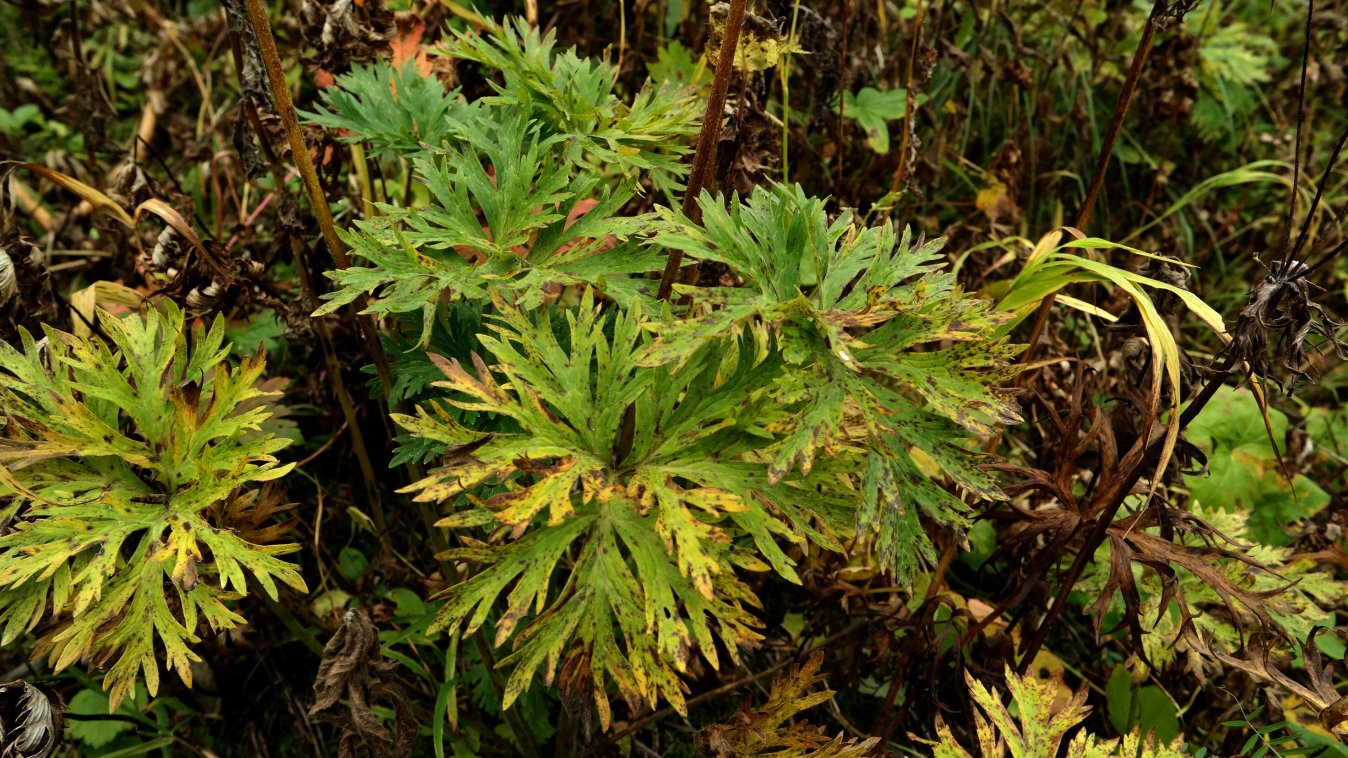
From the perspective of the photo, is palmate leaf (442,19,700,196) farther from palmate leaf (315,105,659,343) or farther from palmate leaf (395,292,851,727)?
palmate leaf (395,292,851,727)

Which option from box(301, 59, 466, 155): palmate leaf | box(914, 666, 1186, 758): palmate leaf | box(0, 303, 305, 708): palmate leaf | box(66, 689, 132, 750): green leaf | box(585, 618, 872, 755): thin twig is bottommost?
box(66, 689, 132, 750): green leaf

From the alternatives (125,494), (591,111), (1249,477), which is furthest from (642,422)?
(1249,477)

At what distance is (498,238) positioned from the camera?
145 cm

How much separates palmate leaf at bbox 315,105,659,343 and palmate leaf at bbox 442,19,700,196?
0.10 metres

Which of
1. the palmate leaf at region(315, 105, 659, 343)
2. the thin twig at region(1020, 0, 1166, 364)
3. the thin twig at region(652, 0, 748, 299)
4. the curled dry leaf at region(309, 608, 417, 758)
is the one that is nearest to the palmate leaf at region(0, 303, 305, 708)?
the curled dry leaf at region(309, 608, 417, 758)

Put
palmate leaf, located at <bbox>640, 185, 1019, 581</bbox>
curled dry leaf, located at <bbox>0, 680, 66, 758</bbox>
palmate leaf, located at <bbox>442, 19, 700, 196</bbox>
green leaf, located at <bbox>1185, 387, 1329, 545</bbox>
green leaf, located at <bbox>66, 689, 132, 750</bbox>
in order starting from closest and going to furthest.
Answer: palmate leaf, located at <bbox>640, 185, 1019, 581</bbox>, curled dry leaf, located at <bbox>0, 680, 66, 758</bbox>, palmate leaf, located at <bbox>442, 19, 700, 196</bbox>, green leaf, located at <bbox>66, 689, 132, 750</bbox>, green leaf, located at <bbox>1185, 387, 1329, 545</bbox>

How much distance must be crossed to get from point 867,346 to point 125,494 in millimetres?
1149

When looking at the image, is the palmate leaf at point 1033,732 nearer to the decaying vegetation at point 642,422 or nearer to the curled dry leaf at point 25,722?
the decaying vegetation at point 642,422

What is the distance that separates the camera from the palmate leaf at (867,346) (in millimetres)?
1222

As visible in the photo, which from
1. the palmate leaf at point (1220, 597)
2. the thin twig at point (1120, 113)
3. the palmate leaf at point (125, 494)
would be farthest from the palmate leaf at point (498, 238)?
the palmate leaf at point (1220, 597)

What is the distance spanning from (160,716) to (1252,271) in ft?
11.7

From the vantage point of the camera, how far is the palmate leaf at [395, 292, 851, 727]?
1251 mm

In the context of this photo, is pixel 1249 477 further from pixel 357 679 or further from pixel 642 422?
pixel 357 679

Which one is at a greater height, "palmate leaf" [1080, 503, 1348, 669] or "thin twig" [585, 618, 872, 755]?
"palmate leaf" [1080, 503, 1348, 669]
